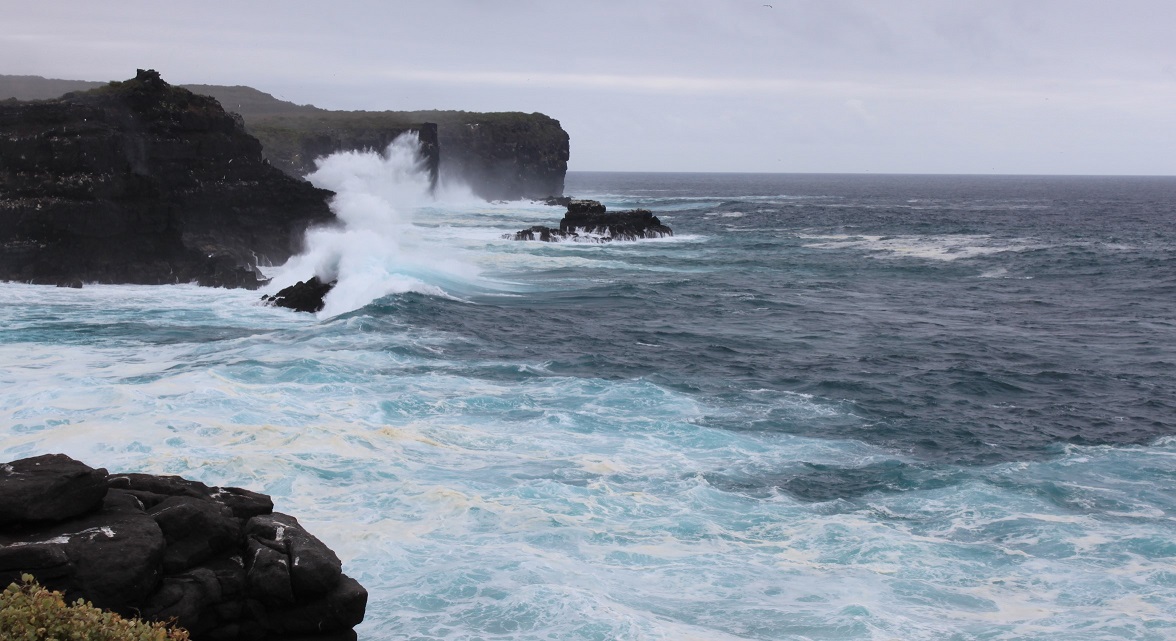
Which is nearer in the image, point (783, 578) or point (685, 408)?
point (783, 578)

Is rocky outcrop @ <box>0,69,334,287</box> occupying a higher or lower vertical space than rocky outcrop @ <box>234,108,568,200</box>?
lower

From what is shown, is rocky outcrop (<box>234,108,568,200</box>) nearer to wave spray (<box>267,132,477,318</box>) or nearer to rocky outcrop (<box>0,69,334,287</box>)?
wave spray (<box>267,132,477,318</box>)

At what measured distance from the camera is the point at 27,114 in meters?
40.4

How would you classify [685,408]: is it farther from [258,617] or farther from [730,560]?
[258,617]

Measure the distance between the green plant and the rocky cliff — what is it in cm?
9042

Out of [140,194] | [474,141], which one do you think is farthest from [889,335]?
[474,141]

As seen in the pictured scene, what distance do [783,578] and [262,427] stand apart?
10.5 m

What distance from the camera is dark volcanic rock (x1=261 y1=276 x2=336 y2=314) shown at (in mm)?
35031

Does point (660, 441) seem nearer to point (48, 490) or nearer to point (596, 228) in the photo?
point (48, 490)

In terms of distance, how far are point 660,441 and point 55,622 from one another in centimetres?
1354

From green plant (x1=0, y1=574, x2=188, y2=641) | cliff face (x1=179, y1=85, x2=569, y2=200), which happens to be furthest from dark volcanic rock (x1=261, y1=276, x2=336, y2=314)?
cliff face (x1=179, y1=85, x2=569, y2=200)

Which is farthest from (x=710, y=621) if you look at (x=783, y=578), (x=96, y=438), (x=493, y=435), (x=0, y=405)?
(x=0, y=405)

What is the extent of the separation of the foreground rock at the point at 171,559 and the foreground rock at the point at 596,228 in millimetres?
56804

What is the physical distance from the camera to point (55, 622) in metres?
7.85
